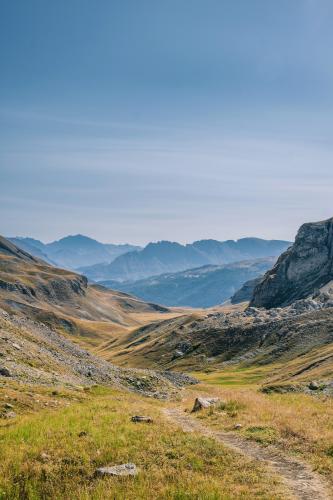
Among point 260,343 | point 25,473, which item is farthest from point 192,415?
point 260,343

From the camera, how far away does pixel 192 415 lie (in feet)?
97.7

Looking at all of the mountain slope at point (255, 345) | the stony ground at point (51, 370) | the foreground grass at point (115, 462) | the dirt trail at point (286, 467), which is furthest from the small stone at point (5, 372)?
the mountain slope at point (255, 345)

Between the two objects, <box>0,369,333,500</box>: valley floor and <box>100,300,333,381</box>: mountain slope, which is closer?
<box>0,369,333,500</box>: valley floor

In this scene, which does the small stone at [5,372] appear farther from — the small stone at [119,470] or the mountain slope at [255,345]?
the mountain slope at [255,345]

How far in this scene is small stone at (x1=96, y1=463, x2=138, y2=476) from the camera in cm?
1560

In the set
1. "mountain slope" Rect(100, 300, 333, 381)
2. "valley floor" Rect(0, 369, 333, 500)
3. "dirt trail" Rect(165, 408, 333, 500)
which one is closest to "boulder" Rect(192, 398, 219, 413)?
"valley floor" Rect(0, 369, 333, 500)

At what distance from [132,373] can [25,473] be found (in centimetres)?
4687

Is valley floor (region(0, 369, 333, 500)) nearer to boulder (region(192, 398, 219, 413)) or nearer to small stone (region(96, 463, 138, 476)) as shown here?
small stone (region(96, 463, 138, 476))

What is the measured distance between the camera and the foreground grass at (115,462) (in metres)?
14.4

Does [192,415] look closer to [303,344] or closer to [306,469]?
[306,469]

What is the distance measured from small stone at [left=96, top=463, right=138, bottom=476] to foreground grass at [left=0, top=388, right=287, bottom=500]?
287 mm

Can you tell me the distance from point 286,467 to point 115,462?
604 centimetres

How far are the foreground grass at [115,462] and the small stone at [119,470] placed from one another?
0.29m

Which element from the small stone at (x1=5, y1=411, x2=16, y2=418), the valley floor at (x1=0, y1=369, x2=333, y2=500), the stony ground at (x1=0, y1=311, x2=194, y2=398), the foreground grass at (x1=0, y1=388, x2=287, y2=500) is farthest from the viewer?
the stony ground at (x1=0, y1=311, x2=194, y2=398)
